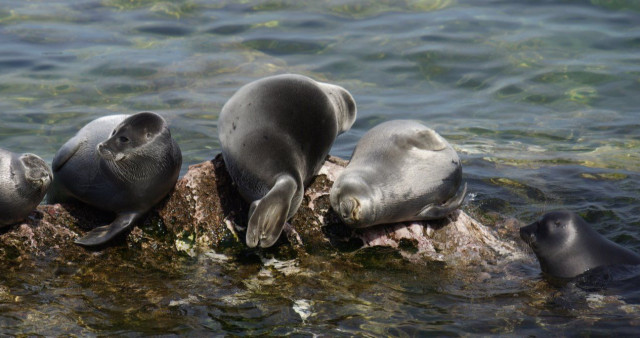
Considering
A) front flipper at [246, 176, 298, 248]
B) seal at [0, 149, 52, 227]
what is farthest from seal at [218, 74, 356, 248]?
seal at [0, 149, 52, 227]

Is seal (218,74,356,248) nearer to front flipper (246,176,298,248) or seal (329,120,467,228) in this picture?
front flipper (246,176,298,248)

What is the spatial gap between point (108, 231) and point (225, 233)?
0.83 m

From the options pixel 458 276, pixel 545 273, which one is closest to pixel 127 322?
pixel 458 276

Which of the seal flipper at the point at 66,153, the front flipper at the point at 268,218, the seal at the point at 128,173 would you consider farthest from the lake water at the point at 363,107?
the seal flipper at the point at 66,153

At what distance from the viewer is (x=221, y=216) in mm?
5664

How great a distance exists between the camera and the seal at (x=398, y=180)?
553 cm

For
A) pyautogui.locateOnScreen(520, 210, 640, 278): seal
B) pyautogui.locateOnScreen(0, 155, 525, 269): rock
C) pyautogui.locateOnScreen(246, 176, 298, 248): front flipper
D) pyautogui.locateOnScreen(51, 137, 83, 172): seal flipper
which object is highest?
pyautogui.locateOnScreen(51, 137, 83, 172): seal flipper

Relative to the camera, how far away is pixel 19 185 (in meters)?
5.25

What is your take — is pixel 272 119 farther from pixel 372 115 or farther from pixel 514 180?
pixel 372 115

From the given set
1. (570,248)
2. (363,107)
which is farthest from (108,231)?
(363,107)

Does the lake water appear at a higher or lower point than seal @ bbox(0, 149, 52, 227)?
lower

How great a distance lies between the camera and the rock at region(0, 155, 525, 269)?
5430mm

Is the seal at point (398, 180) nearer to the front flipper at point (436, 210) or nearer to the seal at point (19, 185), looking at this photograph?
the front flipper at point (436, 210)

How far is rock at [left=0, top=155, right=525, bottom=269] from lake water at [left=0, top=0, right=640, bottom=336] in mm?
225
